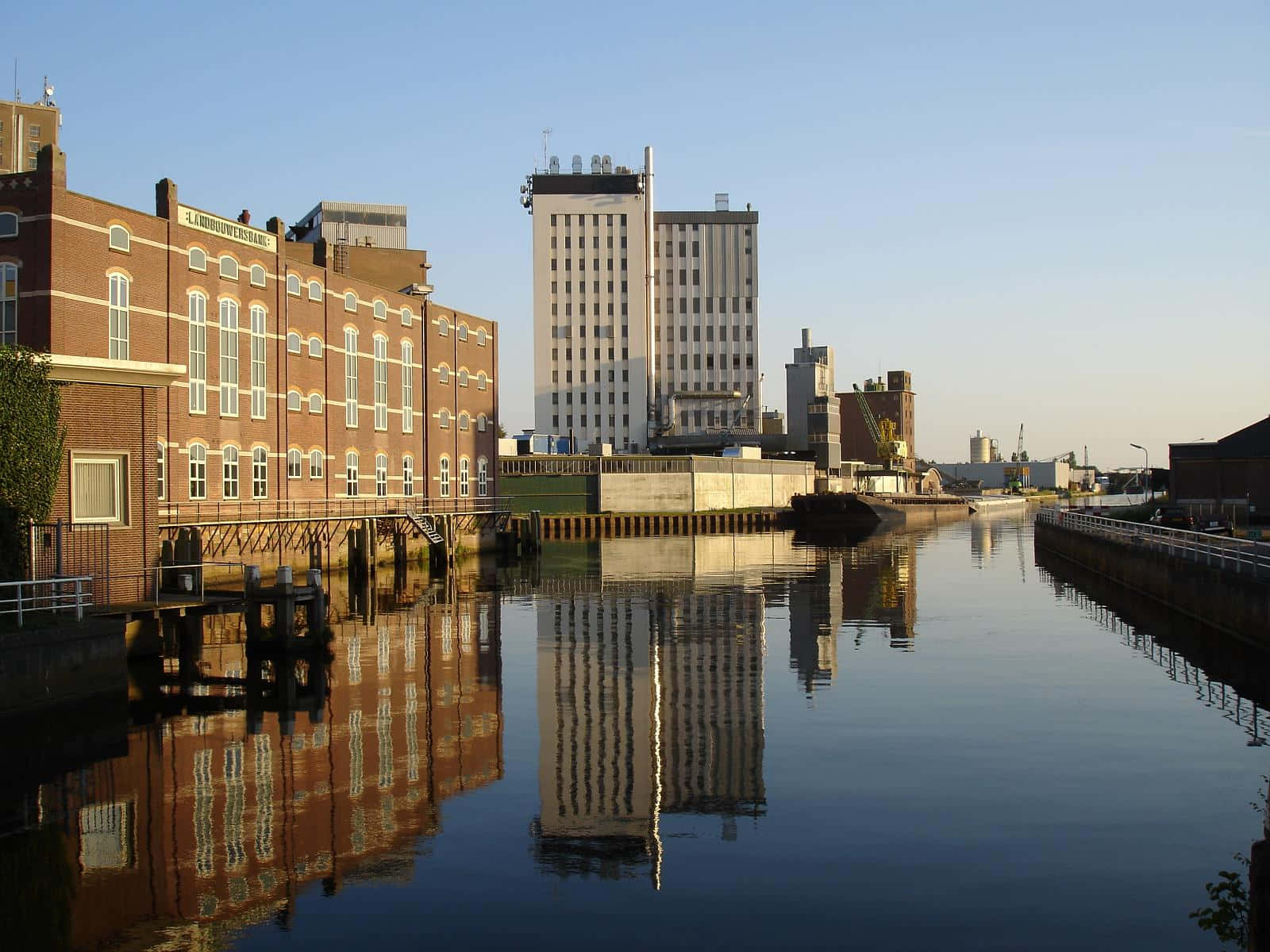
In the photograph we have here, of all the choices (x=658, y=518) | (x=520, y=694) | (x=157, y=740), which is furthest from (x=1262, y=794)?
(x=658, y=518)

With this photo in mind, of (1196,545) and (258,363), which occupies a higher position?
(258,363)

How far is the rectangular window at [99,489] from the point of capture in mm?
27797

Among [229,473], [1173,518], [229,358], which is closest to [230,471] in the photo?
[229,473]

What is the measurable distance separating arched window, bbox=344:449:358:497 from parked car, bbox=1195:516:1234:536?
41462 mm

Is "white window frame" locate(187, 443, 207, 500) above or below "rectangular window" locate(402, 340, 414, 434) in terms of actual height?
below

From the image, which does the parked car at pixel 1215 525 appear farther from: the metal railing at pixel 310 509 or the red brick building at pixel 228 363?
the red brick building at pixel 228 363

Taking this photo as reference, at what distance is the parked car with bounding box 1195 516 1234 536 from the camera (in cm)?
5459

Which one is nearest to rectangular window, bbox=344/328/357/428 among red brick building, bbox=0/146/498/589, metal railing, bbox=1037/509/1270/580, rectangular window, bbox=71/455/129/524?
red brick building, bbox=0/146/498/589

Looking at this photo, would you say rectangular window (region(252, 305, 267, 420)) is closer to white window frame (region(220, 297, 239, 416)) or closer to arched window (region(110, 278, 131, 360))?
white window frame (region(220, 297, 239, 416))

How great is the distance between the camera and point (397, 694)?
85.3 feet

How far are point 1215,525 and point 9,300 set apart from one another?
54800mm

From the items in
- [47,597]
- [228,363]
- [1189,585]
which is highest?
[228,363]

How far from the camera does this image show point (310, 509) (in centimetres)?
5716

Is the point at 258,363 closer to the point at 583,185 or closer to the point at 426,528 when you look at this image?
the point at 426,528
